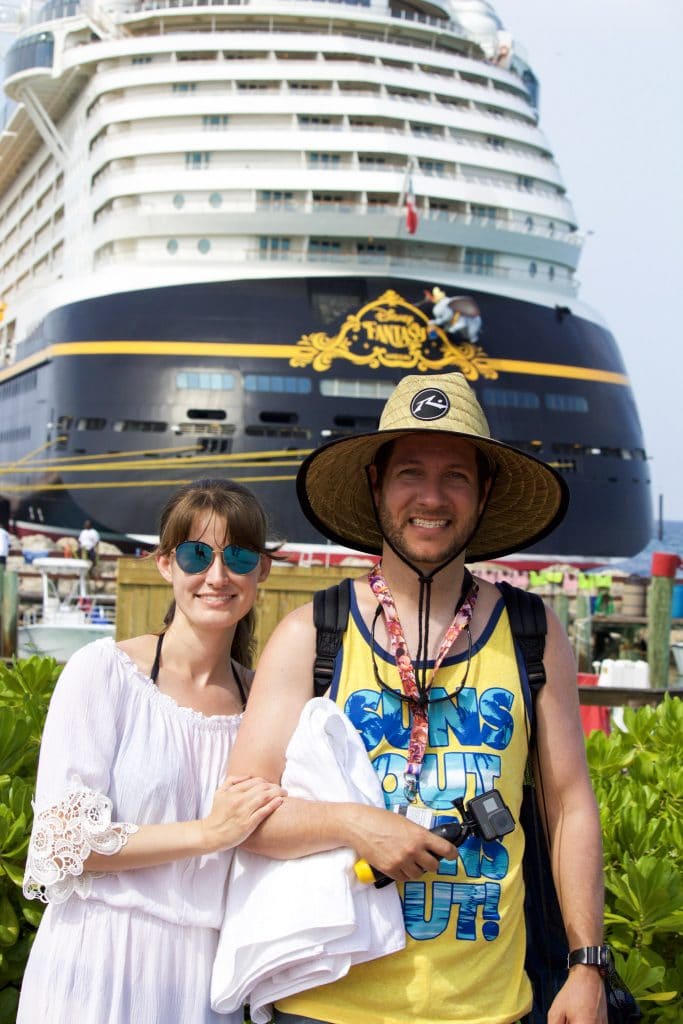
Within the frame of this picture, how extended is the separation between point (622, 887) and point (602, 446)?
1779 centimetres

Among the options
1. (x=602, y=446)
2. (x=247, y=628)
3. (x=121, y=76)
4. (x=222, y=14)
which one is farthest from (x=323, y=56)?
(x=247, y=628)

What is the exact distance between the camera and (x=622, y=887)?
2.61 meters

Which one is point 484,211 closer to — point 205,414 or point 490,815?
point 205,414

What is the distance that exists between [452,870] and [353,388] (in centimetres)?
1652

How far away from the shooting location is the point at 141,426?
60.7 ft

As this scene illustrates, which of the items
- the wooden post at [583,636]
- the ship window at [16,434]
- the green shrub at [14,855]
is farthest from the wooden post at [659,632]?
the ship window at [16,434]

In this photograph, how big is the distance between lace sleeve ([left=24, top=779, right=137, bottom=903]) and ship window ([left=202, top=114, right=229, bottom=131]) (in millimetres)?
19769

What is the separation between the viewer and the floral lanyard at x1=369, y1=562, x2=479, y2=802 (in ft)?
6.82

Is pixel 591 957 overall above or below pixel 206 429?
below

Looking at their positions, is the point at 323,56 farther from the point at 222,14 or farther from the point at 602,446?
the point at 602,446

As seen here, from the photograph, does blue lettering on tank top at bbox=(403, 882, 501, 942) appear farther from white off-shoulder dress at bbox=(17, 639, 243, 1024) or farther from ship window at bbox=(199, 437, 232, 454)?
ship window at bbox=(199, 437, 232, 454)

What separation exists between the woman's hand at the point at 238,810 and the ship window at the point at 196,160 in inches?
765

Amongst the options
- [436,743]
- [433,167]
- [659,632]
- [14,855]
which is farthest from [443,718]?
[433,167]

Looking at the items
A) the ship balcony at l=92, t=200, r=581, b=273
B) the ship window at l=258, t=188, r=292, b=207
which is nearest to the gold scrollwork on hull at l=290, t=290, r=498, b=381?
the ship balcony at l=92, t=200, r=581, b=273
